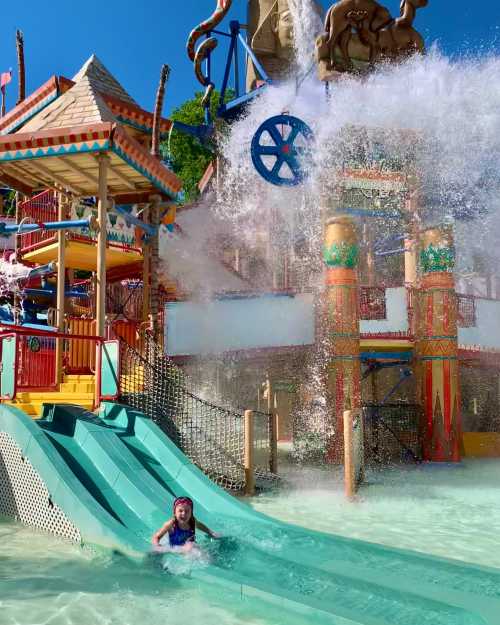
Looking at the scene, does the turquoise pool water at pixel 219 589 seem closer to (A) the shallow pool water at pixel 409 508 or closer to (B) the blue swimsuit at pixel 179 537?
(A) the shallow pool water at pixel 409 508

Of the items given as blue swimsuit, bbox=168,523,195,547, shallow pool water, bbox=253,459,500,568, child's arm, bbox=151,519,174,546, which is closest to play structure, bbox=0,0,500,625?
child's arm, bbox=151,519,174,546

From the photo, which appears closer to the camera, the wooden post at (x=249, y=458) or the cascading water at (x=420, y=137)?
the wooden post at (x=249, y=458)

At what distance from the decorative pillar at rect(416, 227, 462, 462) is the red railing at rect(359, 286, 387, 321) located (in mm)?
1060

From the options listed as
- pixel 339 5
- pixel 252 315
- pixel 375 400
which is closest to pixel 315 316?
pixel 252 315

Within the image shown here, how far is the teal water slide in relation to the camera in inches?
184

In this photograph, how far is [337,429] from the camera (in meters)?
12.9

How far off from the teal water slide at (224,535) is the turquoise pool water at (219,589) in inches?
9.4

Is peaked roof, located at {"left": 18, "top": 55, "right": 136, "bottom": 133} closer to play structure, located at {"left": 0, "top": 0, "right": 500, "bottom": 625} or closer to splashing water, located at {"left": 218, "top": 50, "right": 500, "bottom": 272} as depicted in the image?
play structure, located at {"left": 0, "top": 0, "right": 500, "bottom": 625}

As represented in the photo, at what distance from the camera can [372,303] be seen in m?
14.8

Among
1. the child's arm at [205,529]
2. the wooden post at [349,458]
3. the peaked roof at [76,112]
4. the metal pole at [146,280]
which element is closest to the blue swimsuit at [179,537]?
the child's arm at [205,529]

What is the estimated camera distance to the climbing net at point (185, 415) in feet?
30.8

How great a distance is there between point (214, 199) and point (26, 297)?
7.19 metres

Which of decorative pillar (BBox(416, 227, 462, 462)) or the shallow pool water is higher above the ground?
decorative pillar (BBox(416, 227, 462, 462))

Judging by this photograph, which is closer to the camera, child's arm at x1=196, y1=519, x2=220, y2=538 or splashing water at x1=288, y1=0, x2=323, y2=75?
child's arm at x1=196, y1=519, x2=220, y2=538
